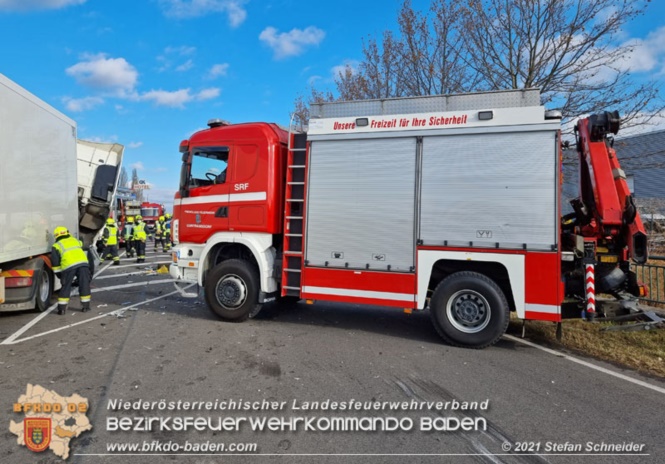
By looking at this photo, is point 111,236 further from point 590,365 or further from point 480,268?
point 590,365

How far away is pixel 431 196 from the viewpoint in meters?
5.61

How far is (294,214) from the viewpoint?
652 cm

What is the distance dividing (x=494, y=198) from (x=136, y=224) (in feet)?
47.4

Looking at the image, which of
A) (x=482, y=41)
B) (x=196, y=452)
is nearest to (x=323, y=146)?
(x=196, y=452)

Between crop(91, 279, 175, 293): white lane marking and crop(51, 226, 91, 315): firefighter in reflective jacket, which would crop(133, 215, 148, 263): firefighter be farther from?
crop(51, 226, 91, 315): firefighter in reflective jacket

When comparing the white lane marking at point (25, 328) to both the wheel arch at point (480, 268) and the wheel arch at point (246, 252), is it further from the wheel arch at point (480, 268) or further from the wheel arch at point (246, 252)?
the wheel arch at point (480, 268)

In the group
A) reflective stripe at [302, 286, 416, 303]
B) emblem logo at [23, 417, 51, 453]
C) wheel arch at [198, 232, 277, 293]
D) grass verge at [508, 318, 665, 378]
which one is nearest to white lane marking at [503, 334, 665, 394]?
grass verge at [508, 318, 665, 378]

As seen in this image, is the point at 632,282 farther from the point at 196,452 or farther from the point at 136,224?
the point at 136,224

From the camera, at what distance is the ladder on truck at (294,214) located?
6.40 metres

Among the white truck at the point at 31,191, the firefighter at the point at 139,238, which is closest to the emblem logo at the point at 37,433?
the white truck at the point at 31,191

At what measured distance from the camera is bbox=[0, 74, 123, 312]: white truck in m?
5.96

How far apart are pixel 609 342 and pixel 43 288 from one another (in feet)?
30.2

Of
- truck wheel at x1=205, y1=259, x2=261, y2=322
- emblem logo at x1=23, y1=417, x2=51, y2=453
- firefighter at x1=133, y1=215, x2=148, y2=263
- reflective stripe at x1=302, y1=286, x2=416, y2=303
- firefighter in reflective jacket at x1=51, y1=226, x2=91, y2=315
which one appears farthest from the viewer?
firefighter at x1=133, y1=215, x2=148, y2=263

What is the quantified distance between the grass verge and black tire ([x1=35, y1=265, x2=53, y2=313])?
25.9 ft
